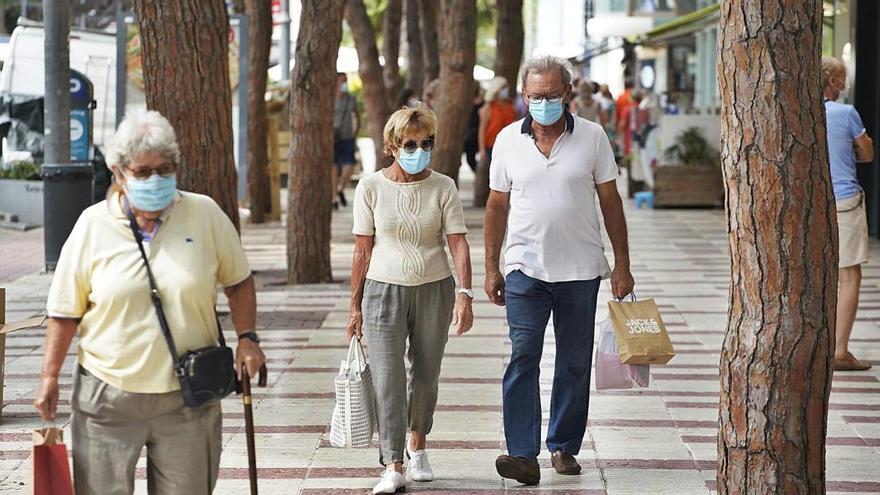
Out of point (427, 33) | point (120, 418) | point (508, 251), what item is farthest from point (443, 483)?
point (427, 33)

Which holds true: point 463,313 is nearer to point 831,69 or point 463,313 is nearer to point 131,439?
point 131,439

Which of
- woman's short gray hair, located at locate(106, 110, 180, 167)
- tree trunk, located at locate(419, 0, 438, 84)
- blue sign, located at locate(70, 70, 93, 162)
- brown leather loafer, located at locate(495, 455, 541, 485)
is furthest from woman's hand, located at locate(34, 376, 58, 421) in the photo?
tree trunk, located at locate(419, 0, 438, 84)

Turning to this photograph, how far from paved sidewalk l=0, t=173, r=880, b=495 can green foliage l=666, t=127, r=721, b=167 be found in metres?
9.95

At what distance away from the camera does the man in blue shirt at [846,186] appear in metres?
8.64

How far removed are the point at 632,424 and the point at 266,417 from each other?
1.83m

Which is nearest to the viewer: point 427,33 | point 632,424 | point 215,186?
point 632,424

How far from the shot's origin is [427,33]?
26719mm

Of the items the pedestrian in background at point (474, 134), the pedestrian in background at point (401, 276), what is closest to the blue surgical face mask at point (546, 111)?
the pedestrian in background at point (401, 276)

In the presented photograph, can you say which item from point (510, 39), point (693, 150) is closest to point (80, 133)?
point (510, 39)

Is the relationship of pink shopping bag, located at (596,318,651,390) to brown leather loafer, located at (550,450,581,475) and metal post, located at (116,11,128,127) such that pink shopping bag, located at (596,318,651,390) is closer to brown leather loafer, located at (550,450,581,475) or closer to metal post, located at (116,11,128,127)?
brown leather loafer, located at (550,450,581,475)

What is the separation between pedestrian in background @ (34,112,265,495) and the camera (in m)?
4.38

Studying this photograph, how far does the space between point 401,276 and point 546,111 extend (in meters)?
0.87

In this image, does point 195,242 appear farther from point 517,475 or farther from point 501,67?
point 501,67

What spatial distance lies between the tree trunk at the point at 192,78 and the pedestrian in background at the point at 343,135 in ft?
37.8
